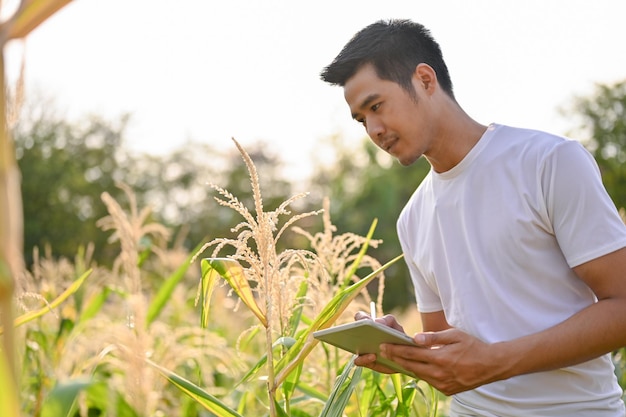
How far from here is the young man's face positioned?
2.51 metres

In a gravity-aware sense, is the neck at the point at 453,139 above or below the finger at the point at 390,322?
above

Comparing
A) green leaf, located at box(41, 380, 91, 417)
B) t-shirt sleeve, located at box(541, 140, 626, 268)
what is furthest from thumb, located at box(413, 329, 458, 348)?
green leaf, located at box(41, 380, 91, 417)

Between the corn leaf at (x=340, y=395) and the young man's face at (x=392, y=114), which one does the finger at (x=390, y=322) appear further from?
the young man's face at (x=392, y=114)

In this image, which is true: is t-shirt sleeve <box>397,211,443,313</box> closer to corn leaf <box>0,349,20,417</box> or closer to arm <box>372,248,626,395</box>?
arm <box>372,248,626,395</box>

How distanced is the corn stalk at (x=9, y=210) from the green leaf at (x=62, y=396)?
44 centimetres

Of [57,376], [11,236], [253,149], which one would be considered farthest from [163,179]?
[11,236]

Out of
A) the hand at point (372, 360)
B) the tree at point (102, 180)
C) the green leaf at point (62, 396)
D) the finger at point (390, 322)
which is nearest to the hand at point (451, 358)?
the hand at point (372, 360)

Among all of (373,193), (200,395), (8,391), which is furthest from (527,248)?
(373,193)

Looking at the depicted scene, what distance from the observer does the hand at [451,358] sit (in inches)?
82.8

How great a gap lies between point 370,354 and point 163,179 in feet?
138

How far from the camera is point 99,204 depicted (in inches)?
1266

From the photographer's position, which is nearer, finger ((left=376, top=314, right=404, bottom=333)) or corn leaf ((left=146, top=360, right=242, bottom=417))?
corn leaf ((left=146, top=360, right=242, bottom=417))

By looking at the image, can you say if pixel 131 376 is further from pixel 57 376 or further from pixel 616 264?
pixel 616 264

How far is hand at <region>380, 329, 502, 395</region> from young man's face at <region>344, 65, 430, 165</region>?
2.09 feet
